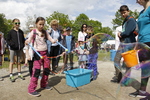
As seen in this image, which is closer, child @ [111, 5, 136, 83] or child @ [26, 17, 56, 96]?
child @ [111, 5, 136, 83]

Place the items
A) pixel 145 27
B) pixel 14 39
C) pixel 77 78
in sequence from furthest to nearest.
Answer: pixel 14 39
pixel 77 78
pixel 145 27

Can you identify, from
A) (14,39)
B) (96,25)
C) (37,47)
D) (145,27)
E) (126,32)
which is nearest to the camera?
(145,27)

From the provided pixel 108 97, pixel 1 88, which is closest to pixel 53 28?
pixel 1 88

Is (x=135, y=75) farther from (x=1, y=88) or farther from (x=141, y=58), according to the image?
(x=1, y=88)

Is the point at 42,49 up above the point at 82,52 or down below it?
above

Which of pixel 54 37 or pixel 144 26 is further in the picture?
pixel 54 37

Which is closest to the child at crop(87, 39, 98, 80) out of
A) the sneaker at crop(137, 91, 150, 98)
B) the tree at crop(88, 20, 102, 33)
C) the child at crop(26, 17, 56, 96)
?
the child at crop(26, 17, 56, 96)

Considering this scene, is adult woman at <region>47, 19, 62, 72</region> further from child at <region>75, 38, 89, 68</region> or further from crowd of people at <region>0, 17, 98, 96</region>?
child at <region>75, 38, 89, 68</region>

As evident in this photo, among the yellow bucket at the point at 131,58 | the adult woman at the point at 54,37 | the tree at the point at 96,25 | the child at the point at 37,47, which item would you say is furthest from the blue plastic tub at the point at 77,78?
the tree at the point at 96,25

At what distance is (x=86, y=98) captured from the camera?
2916 mm

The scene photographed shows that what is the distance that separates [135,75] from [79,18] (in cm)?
4575

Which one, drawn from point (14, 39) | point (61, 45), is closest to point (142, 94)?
point (61, 45)

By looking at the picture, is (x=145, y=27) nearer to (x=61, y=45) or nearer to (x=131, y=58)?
(x=131, y=58)

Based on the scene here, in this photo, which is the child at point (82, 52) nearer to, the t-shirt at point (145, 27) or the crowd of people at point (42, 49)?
the crowd of people at point (42, 49)
